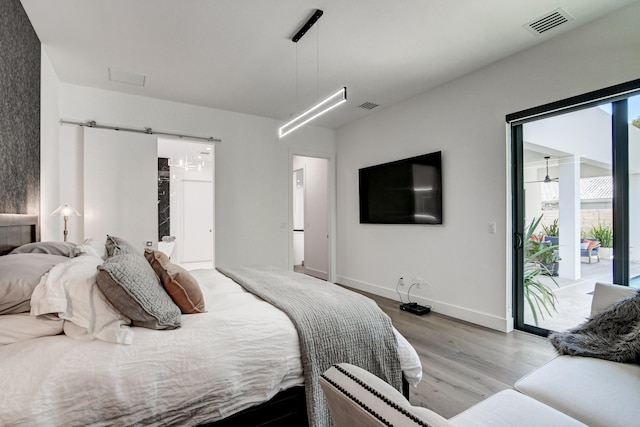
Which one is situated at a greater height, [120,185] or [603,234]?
[120,185]

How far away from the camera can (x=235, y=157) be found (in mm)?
4676

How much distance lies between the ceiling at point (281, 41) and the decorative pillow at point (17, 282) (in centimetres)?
199

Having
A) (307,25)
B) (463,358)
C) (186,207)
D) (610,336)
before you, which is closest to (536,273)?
(463,358)

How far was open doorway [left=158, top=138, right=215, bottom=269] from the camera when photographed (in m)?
7.27

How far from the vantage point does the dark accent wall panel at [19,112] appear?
1.99 metres

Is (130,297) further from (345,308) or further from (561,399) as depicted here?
(561,399)

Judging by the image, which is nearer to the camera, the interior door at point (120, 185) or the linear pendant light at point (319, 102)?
the linear pendant light at point (319, 102)

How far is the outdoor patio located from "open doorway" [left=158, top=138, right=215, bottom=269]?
6377mm

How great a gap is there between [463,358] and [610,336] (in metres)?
1.16

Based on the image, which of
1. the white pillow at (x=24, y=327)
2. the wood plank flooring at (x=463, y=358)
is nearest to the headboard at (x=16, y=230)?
the white pillow at (x=24, y=327)

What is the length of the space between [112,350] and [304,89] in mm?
3434

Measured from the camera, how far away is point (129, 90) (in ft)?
12.6

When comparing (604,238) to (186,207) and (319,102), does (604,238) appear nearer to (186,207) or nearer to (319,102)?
(319,102)

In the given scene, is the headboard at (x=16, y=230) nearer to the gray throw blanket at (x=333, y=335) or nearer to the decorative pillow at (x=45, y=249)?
the decorative pillow at (x=45, y=249)
